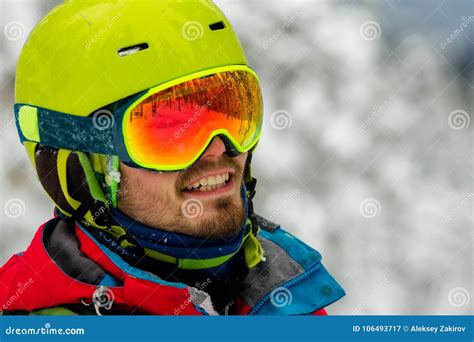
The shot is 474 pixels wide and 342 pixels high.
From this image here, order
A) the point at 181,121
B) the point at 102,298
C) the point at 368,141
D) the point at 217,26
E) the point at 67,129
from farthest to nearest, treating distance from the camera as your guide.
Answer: the point at 368,141, the point at 217,26, the point at 67,129, the point at 181,121, the point at 102,298

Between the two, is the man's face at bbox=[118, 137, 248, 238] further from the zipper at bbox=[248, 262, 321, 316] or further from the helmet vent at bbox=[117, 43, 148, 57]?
the helmet vent at bbox=[117, 43, 148, 57]

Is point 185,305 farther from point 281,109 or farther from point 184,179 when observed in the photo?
point 281,109

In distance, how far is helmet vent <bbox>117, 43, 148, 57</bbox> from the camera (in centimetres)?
310

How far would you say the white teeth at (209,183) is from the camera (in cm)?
326

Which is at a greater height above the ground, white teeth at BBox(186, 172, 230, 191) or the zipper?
white teeth at BBox(186, 172, 230, 191)

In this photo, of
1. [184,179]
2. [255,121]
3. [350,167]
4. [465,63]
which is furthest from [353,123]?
[184,179]

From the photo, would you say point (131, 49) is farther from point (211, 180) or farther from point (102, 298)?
point (102, 298)

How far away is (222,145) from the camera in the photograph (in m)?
3.27

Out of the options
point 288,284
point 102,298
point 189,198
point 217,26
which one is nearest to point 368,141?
point 288,284

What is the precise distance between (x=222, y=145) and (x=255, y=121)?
0.80ft

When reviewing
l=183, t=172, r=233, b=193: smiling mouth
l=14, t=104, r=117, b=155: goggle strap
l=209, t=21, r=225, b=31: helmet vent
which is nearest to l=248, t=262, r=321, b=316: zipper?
l=183, t=172, r=233, b=193: smiling mouth

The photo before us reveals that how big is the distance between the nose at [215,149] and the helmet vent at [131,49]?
0.48 meters

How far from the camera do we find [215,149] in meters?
3.26

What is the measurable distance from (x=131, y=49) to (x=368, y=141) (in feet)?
8.80
